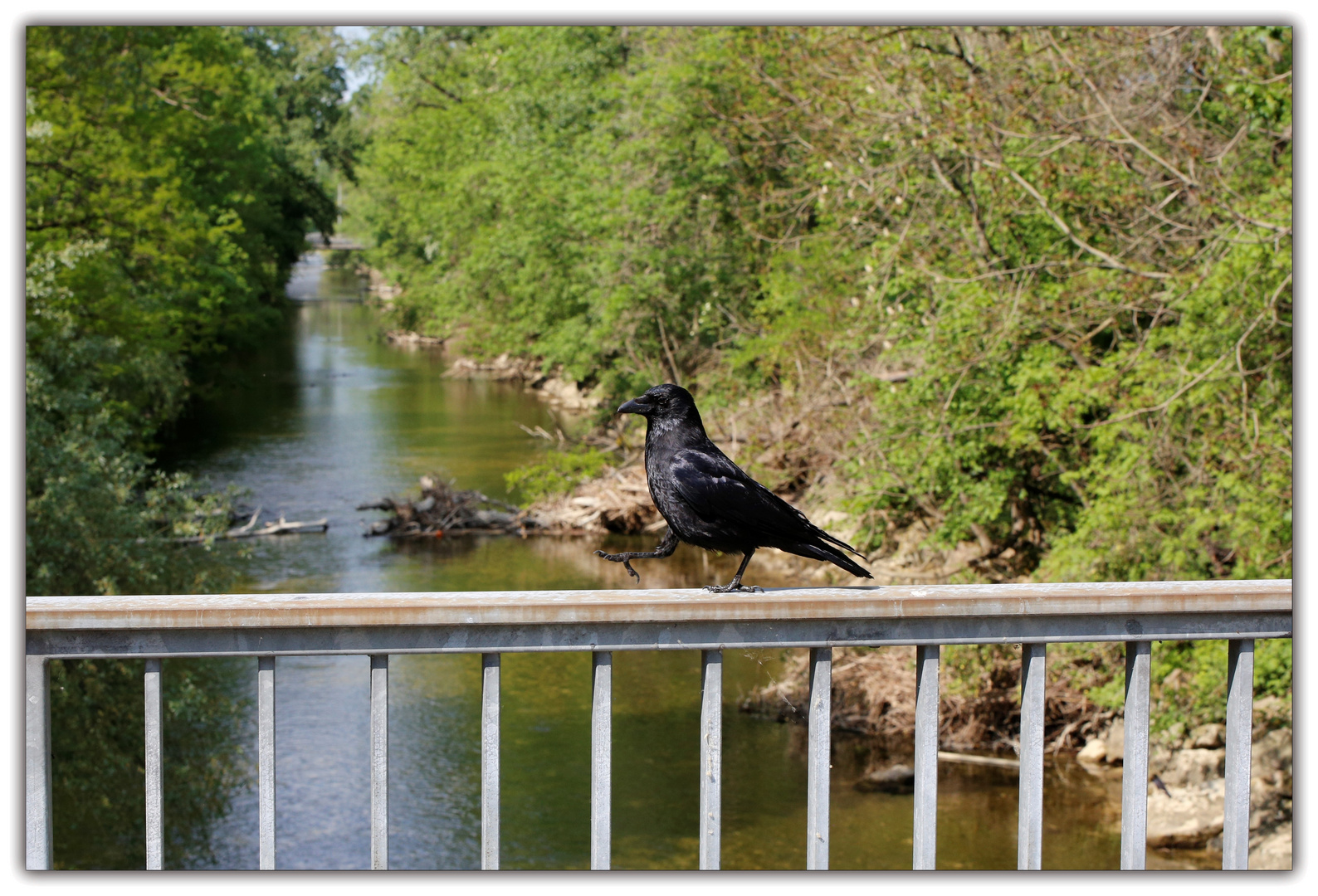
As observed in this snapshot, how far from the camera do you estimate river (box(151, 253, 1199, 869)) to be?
1072 cm

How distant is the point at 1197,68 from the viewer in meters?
12.3

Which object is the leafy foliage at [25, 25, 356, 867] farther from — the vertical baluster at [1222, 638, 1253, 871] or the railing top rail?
the vertical baluster at [1222, 638, 1253, 871]

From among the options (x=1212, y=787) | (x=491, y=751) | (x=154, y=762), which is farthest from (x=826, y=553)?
(x=1212, y=787)

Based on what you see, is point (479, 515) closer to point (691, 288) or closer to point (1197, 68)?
point (691, 288)

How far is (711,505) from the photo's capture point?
8.68 ft

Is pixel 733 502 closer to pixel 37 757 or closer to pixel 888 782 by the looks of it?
pixel 37 757

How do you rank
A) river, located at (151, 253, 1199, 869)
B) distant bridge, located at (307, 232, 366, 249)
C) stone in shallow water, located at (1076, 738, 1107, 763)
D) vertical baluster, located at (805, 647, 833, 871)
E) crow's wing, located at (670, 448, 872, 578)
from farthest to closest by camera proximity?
1. distant bridge, located at (307, 232, 366, 249)
2. stone in shallow water, located at (1076, 738, 1107, 763)
3. river, located at (151, 253, 1199, 869)
4. crow's wing, located at (670, 448, 872, 578)
5. vertical baluster, located at (805, 647, 833, 871)

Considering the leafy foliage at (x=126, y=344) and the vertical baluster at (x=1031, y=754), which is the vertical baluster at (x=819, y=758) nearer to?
the vertical baluster at (x=1031, y=754)

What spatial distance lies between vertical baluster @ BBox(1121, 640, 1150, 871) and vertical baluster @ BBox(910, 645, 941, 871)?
313 millimetres

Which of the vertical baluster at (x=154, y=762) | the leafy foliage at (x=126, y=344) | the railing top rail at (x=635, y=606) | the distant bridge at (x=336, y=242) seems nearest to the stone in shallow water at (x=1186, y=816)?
the leafy foliage at (x=126, y=344)

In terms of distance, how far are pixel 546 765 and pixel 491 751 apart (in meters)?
10.4

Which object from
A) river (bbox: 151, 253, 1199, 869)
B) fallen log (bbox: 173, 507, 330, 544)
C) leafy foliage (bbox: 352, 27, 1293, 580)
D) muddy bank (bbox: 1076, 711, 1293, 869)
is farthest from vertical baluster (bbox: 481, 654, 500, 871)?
fallen log (bbox: 173, 507, 330, 544)

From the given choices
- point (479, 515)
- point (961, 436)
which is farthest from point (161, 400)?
point (961, 436)

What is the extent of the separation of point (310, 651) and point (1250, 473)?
29.4 ft
